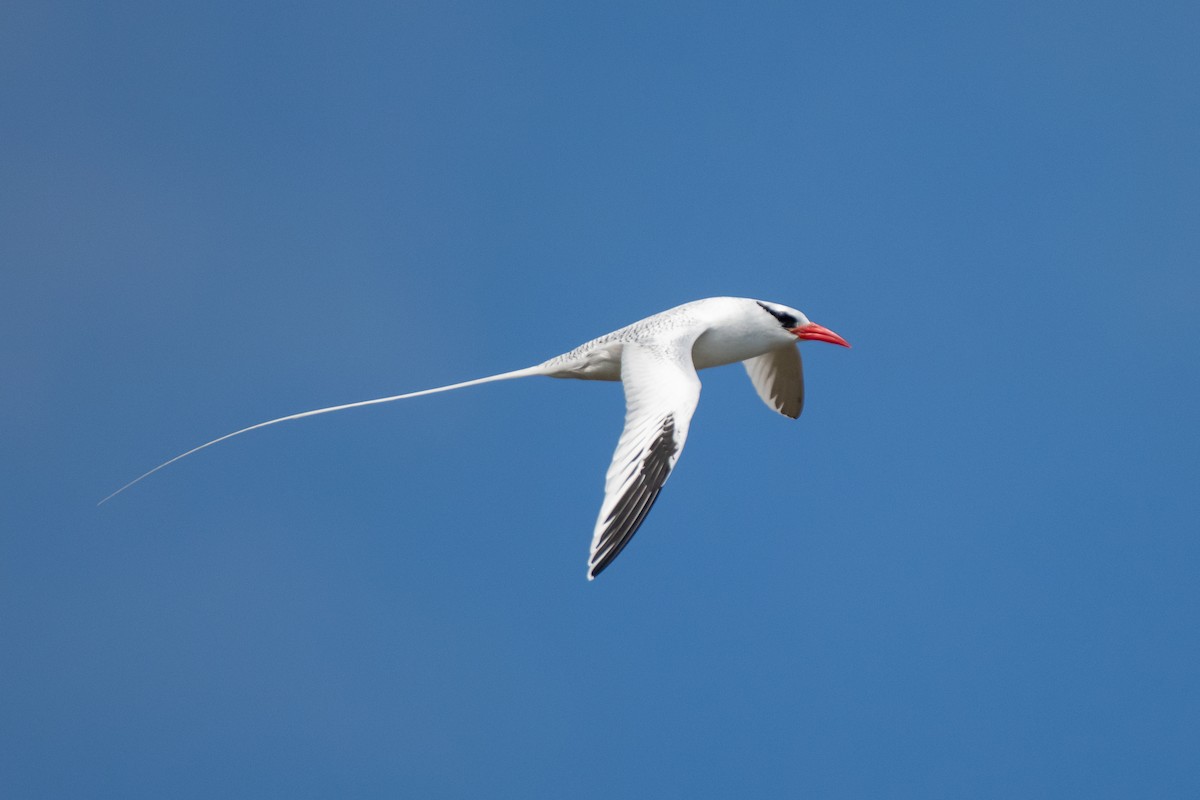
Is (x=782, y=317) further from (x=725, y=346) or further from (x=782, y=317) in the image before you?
(x=725, y=346)

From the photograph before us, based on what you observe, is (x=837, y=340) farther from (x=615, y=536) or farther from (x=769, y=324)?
(x=615, y=536)

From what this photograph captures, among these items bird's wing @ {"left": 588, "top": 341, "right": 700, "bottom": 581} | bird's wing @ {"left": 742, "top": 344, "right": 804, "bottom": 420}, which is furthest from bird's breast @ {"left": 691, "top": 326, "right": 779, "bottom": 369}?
bird's wing @ {"left": 742, "top": 344, "right": 804, "bottom": 420}

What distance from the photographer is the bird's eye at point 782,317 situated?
13.8 m

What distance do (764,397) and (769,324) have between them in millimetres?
2347

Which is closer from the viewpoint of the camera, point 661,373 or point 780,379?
point 661,373

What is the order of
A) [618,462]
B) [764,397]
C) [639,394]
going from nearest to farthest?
[618,462], [639,394], [764,397]

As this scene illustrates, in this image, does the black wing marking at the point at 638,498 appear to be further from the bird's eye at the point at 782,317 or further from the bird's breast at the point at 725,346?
the bird's eye at the point at 782,317

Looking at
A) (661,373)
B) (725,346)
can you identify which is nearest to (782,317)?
(725,346)

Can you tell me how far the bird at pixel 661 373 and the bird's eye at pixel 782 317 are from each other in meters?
0.01

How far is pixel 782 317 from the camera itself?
45.5 ft

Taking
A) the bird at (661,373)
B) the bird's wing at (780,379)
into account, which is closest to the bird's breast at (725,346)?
the bird at (661,373)

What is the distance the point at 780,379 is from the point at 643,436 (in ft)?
17.5

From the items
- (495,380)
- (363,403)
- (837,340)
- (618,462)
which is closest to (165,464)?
(363,403)

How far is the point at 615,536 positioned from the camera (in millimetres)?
9734
